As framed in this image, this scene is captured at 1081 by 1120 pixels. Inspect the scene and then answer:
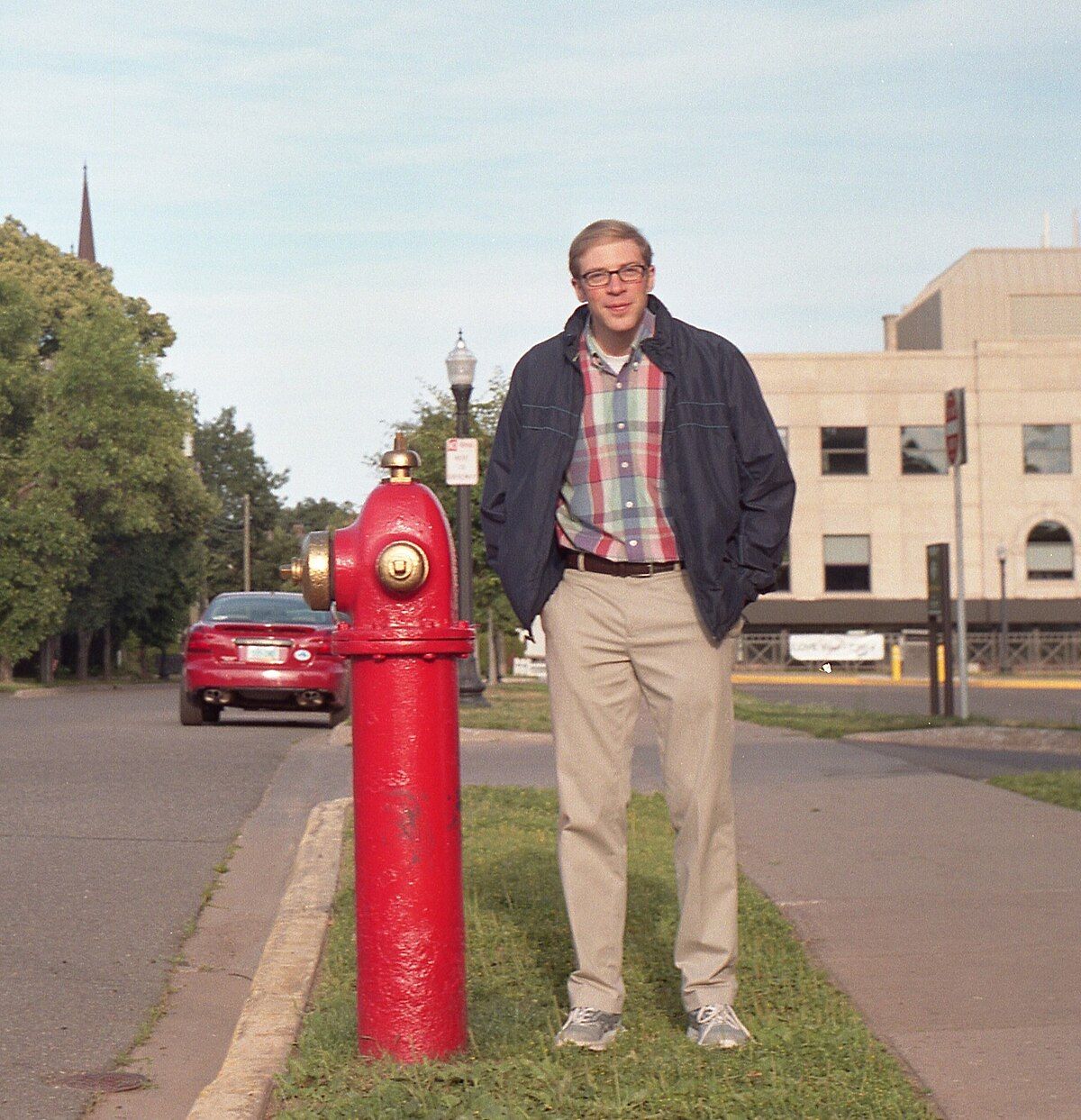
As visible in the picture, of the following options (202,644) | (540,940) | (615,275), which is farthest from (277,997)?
(202,644)

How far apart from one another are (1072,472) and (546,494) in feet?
174

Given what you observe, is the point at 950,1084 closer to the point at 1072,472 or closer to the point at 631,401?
the point at 631,401

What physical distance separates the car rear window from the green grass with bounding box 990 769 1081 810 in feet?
28.7

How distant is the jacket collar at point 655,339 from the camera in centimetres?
423

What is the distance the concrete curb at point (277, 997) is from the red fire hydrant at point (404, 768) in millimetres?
298

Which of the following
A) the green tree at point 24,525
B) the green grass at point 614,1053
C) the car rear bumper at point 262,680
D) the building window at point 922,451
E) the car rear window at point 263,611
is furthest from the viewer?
the building window at point 922,451

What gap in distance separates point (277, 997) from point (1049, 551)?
173ft

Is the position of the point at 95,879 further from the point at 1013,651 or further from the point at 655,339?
the point at 1013,651

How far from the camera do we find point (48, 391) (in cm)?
4388

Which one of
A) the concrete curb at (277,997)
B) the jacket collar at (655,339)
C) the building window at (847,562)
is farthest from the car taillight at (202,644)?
the building window at (847,562)

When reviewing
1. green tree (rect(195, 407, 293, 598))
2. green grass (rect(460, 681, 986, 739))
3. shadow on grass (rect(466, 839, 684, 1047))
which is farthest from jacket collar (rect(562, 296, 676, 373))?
green tree (rect(195, 407, 293, 598))

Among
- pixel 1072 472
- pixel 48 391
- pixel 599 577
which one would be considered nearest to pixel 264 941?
pixel 599 577

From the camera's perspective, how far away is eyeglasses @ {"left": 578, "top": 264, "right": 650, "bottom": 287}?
421cm

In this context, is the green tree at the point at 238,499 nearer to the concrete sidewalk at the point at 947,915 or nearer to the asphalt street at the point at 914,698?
the asphalt street at the point at 914,698
